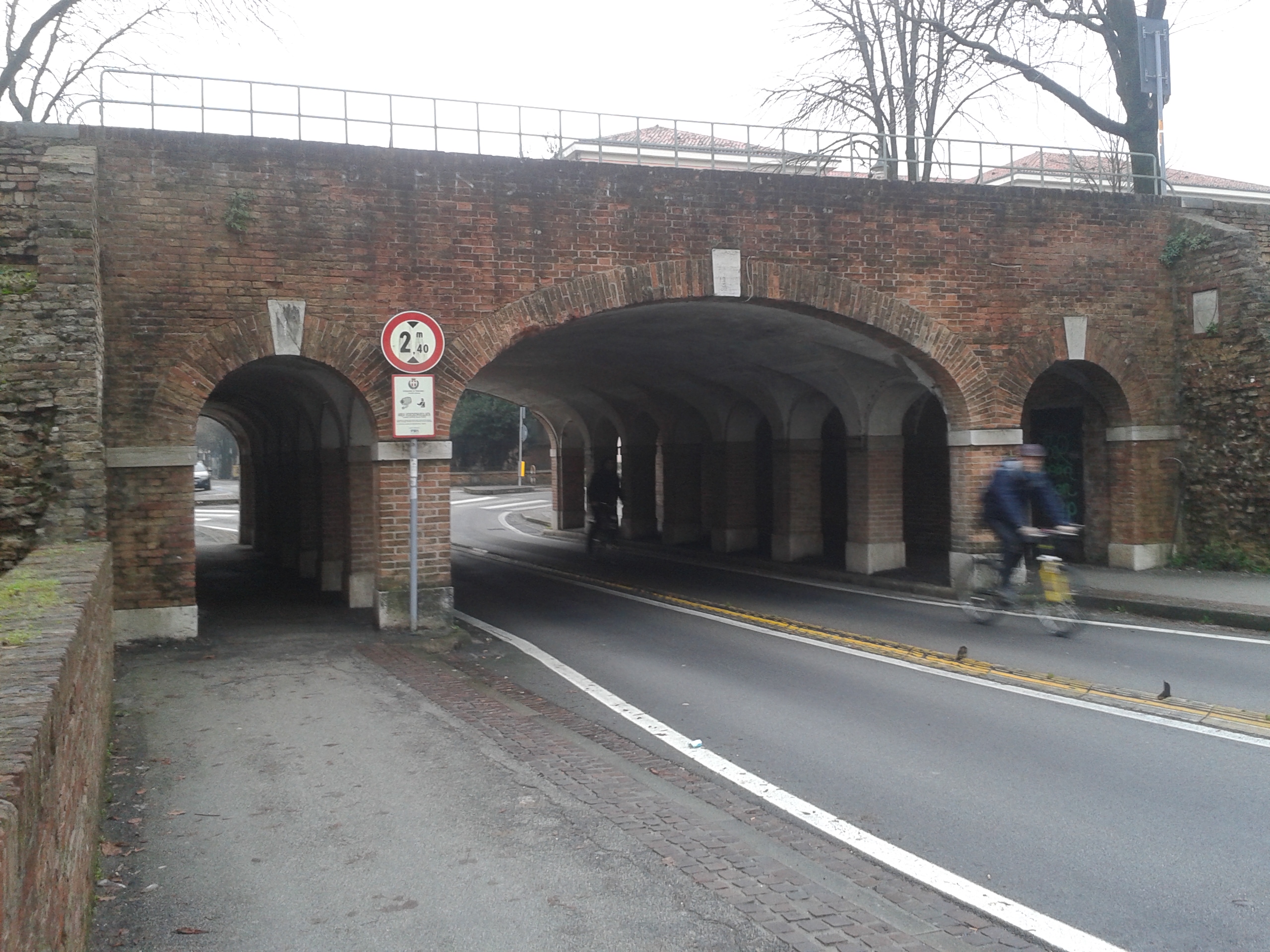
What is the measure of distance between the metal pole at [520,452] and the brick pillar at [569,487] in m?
15.9

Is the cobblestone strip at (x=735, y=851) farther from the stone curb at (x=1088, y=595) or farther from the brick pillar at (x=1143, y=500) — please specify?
the brick pillar at (x=1143, y=500)

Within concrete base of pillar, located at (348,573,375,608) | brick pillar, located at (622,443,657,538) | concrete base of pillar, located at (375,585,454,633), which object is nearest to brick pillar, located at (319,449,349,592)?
concrete base of pillar, located at (348,573,375,608)

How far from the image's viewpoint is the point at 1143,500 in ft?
51.5

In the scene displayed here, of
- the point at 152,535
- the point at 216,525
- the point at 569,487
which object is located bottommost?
the point at 216,525

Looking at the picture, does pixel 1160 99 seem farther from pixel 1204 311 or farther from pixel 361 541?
pixel 361 541

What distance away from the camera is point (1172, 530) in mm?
15945

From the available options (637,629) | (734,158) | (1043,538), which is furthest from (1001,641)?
(734,158)

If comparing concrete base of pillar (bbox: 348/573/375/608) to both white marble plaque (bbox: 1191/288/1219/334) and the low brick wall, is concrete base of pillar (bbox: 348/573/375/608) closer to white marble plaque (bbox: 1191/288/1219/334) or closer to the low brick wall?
the low brick wall

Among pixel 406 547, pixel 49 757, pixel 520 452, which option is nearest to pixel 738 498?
pixel 406 547

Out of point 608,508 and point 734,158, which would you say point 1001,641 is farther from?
point 734,158

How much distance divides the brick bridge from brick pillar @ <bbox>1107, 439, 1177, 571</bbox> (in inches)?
1.5

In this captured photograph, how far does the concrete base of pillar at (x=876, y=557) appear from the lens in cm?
1780

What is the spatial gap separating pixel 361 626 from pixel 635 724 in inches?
210

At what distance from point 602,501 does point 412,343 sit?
1057 centimetres
